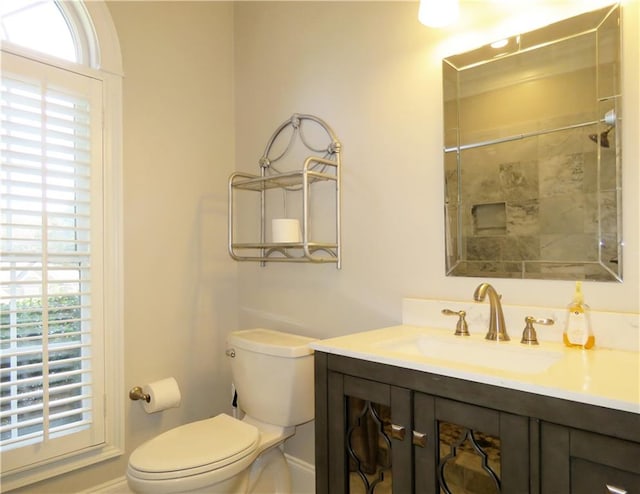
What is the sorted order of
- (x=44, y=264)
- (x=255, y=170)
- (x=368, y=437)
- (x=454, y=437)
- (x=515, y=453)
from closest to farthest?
(x=515, y=453), (x=454, y=437), (x=368, y=437), (x=44, y=264), (x=255, y=170)

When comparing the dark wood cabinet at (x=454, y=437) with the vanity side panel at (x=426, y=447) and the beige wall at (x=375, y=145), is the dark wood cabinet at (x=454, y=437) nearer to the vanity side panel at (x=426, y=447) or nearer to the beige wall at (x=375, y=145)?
the vanity side panel at (x=426, y=447)

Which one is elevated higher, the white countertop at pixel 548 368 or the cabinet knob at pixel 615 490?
the white countertop at pixel 548 368

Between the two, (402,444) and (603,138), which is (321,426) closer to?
(402,444)

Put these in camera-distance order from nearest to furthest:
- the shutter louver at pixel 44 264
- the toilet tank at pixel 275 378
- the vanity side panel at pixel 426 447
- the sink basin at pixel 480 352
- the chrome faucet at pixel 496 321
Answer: the vanity side panel at pixel 426 447 → the sink basin at pixel 480 352 → the chrome faucet at pixel 496 321 → the shutter louver at pixel 44 264 → the toilet tank at pixel 275 378

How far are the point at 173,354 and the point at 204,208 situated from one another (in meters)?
0.74

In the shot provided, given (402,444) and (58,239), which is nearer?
(402,444)

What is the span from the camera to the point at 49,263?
172 cm

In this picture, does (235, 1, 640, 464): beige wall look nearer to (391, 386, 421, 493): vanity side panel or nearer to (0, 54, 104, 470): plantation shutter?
(391, 386, 421, 493): vanity side panel

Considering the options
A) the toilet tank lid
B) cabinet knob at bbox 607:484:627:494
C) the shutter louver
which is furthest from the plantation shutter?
cabinet knob at bbox 607:484:627:494

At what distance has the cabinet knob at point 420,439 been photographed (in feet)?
3.55

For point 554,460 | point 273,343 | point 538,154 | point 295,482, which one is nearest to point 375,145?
point 538,154

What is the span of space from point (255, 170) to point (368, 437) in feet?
4.93

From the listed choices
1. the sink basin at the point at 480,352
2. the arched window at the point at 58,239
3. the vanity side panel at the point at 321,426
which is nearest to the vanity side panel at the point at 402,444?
the sink basin at the point at 480,352

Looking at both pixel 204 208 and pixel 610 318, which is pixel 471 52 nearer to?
pixel 610 318
